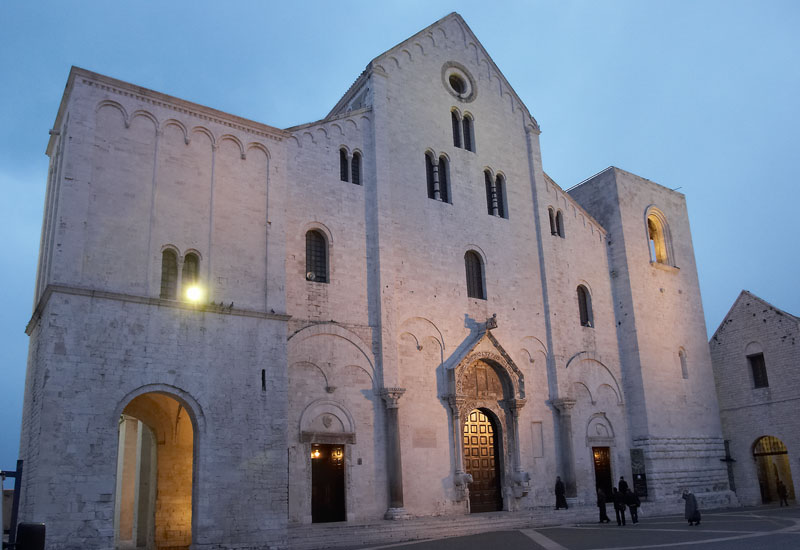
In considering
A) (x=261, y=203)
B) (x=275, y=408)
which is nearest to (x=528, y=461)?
(x=275, y=408)

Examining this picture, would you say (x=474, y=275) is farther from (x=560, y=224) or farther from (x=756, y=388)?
(x=756, y=388)

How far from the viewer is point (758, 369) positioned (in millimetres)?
29031

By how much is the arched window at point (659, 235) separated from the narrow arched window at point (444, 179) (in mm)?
10822

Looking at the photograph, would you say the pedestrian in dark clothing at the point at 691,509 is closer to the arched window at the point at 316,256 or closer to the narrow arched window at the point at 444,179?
the narrow arched window at the point at 444,179

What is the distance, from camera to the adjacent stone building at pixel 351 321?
50.4 feet

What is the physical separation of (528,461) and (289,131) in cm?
1317

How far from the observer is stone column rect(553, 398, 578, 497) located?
2344 centimetres

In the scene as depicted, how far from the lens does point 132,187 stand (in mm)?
16453

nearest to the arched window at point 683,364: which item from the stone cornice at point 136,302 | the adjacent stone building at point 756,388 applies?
the adjacent stone building at point 756,388

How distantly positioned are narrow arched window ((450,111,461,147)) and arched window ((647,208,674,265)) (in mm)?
10249

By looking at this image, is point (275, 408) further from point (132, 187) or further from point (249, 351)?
point (132, 187)

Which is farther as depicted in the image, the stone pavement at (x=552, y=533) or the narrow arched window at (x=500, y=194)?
the narrow arched window at (x=500, y=194)

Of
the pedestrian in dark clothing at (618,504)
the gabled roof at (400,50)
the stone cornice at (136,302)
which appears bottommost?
the pedestrian in dark clothing at (618,504)

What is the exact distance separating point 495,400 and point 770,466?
55.8ft
